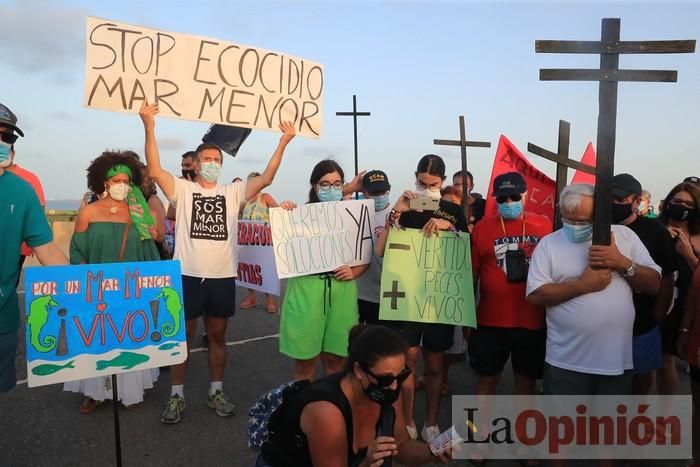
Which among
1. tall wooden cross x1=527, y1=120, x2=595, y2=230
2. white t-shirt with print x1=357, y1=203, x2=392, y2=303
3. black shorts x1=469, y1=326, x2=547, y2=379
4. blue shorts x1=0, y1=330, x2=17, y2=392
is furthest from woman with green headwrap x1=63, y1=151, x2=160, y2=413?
tall wooden cross x1=527, y1=120, x2=595, y2=230

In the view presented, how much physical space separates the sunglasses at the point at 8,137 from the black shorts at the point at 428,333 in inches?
105

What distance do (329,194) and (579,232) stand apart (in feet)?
5.80

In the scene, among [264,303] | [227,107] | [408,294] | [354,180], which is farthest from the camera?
[264,303]

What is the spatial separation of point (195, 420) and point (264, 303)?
4721mm

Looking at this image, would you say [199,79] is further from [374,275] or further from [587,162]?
[587,162]

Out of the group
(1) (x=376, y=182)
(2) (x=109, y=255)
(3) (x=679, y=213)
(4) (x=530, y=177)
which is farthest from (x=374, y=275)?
(3) (x=679, y=213)

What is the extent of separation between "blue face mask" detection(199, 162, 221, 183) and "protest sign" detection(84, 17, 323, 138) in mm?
343

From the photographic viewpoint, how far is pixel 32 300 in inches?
106

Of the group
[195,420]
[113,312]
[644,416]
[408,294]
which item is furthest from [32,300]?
[644,416]

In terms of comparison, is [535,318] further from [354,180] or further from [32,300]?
[32,300]

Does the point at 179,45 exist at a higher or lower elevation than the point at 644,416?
higher

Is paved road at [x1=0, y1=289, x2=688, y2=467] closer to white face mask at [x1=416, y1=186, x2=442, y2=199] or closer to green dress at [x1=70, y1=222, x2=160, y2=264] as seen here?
green dress at [x1=70, y1=222, x2=160, y2=264]

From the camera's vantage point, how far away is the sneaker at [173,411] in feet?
13.1

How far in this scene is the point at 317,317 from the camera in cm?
369
